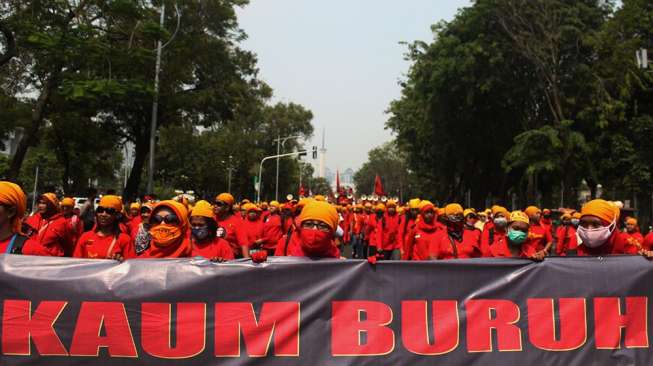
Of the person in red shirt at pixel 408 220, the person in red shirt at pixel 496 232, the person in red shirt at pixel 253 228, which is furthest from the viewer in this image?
the person in red shirt at pixel 408 220

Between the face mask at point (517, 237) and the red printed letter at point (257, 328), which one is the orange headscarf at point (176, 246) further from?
the face mask at point (517, 237)

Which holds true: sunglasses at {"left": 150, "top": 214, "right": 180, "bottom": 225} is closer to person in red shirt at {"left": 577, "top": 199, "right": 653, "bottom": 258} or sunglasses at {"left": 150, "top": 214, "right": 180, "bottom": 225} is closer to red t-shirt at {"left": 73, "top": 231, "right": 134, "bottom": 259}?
red t-shirt at {"left": 73, "top": 231, "right": 134, "bottom": 259}

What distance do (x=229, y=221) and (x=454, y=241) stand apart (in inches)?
126

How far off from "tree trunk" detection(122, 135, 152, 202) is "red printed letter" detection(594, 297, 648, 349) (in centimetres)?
2438

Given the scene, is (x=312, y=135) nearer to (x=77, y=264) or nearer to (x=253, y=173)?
(x=253, y=173)

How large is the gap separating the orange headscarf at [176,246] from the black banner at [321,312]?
1.02 ft

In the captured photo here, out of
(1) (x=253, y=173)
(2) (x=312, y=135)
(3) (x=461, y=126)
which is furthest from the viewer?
(2) (x=312, y=135)

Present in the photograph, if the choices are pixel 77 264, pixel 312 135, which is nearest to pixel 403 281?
pixel 77 264

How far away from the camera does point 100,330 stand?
3988 millimetres

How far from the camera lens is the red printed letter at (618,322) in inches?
163

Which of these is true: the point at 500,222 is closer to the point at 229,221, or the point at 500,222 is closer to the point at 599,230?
the point at 599,230

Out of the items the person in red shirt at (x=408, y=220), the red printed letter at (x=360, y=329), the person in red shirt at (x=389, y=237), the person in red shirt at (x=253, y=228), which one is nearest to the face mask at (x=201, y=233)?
the red printed letter at (x=360, y=329)

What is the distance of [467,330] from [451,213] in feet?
8.44

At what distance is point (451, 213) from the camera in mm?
6570
